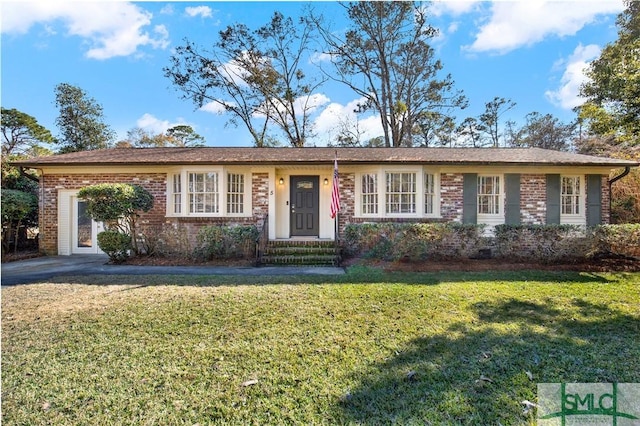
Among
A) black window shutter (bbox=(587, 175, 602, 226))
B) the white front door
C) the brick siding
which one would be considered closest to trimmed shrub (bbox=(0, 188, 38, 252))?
→ the brick siding

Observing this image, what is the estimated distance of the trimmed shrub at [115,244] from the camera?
8.41 m

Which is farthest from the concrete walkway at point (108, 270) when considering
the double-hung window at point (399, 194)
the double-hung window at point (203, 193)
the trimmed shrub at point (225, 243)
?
the double-hung window at point (399, 194)

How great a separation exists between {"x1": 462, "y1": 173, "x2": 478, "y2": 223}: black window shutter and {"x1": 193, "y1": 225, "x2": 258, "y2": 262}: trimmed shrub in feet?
22.9

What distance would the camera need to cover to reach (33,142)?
76.6 feet

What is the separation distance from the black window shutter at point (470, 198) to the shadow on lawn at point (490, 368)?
5.78 metres

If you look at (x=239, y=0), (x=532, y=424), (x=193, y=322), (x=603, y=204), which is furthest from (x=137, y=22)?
(x=603, y=204)

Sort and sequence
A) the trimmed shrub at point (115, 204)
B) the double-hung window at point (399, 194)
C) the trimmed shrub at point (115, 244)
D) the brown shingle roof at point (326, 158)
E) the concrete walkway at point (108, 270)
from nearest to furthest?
the concrete walkway at point (108, 270)
the trimmed shrub at point (115, 204)
the trimmed shrub at point (115, 244)
the brown shingle roof at point (326, 158)
the double-hung window at point (399, 194)

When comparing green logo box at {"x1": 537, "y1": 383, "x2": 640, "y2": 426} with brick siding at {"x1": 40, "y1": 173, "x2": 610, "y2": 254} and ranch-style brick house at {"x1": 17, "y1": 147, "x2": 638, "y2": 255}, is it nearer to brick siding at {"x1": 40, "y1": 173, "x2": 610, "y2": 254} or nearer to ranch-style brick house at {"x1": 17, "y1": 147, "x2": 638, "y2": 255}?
ranch-style brick house at {"x1": 17, "y1": 147, "x2": 638, "y2": 255}

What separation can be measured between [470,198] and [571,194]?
3.57 meters

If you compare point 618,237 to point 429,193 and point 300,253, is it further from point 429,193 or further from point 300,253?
point 300,253

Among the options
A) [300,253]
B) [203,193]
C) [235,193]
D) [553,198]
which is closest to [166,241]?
[203,193]

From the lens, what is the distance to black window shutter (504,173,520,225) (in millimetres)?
9961

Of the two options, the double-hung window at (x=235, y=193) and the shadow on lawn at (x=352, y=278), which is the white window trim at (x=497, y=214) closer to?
the shadow on lawn at (x=352, y=278)

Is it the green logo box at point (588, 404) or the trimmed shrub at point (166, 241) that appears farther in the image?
the trimmed shrub at point (166, 241)
